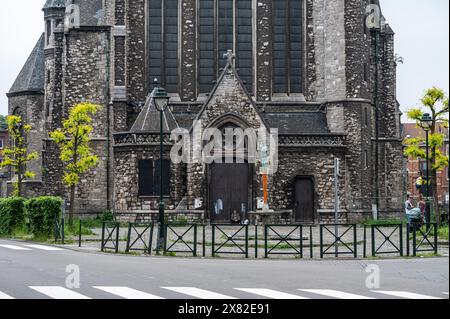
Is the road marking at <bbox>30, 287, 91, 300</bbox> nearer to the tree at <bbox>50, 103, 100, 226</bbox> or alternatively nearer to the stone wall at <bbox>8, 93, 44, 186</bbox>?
the tree at <bbox>50, 103, 100, 226</bbox>

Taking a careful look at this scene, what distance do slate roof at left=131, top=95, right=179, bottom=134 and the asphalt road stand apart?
20918mm

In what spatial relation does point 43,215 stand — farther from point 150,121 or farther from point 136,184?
point 150,121

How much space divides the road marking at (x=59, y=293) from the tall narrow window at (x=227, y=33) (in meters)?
34.1

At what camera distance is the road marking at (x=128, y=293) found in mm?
14234

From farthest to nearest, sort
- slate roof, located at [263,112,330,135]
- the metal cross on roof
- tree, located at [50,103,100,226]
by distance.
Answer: slate roof, located at [263,112,330,135]
the metal cross on roof
tree, located at [50,103,100,226]

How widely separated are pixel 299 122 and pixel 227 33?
6351 millimetres

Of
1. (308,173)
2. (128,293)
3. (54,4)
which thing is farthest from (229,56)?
(128,293)

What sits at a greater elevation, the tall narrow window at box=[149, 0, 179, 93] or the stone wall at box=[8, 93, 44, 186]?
the tall narrow window at box=[149, 0, 179, 93]

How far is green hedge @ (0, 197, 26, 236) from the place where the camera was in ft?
117

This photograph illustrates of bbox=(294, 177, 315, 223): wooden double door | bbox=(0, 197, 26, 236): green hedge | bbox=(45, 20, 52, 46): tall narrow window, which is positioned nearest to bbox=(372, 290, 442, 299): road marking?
bbox=(0, 197, 26, 236): green hedge

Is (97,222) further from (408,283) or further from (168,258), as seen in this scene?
(408,283)

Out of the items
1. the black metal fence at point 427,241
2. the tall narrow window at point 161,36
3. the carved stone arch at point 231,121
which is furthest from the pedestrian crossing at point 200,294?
the tall narrow window at point 161,36

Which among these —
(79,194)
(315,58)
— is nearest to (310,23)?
(315,58)
